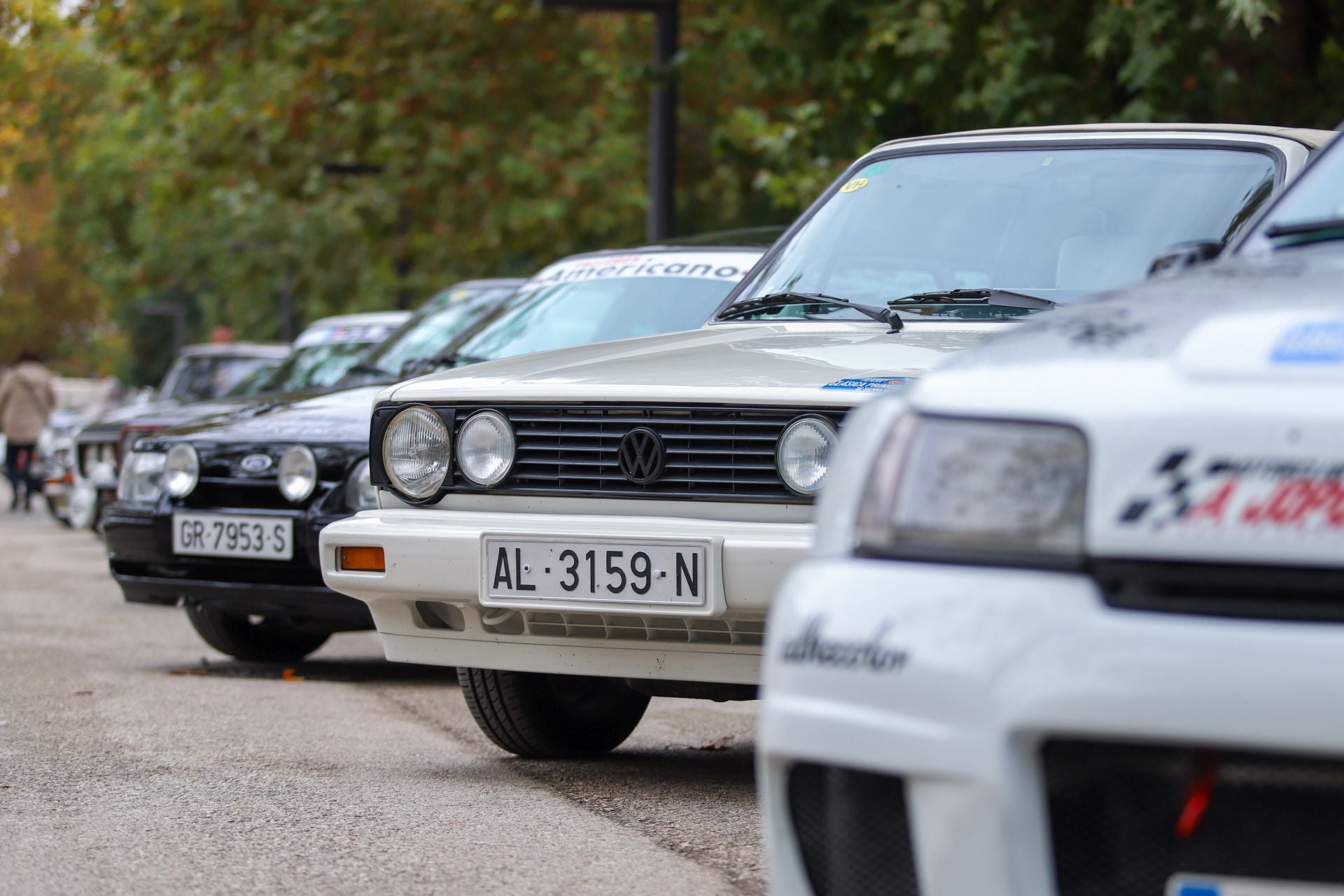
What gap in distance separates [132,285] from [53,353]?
147 ft

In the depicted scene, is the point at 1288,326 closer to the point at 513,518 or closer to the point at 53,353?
the point at 513,518

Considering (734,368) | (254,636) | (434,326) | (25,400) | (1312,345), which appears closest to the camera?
(1312,345)

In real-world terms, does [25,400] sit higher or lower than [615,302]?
lower

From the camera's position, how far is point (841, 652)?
2.37 meters

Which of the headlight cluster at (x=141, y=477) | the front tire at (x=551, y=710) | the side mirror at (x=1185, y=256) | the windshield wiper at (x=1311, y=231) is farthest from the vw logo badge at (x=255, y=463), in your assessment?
the windshield wiper at (x=1311, y=231)

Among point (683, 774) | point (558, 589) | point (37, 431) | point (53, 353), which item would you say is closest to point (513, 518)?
point (558, 589)

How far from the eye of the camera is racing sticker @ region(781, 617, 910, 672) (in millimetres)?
2322

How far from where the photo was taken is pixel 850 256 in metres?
5.38

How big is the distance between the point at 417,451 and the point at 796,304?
43.8 inches

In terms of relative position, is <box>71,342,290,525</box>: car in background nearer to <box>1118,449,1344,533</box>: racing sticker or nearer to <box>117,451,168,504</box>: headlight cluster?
<box>117,451,168,504</box>: headlight cluster

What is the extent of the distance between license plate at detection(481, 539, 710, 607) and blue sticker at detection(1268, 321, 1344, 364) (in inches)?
81.5

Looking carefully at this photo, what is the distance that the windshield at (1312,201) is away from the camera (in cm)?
326

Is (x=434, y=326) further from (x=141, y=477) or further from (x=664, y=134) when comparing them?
(x=664, y=134)

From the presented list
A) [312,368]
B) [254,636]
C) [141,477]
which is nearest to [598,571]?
[141,477]
